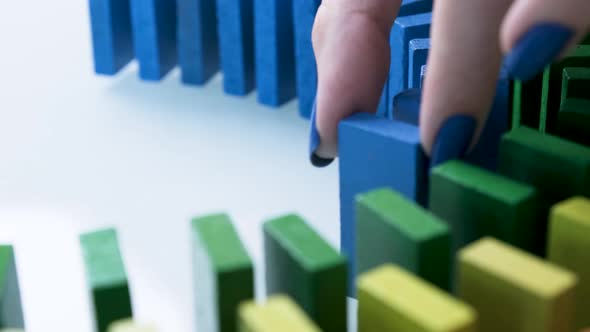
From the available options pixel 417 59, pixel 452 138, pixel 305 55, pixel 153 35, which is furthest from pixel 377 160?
pixel 153 35

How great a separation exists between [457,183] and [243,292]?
138mm

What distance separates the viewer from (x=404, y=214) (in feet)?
1.35

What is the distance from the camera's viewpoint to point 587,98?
60 centimetres

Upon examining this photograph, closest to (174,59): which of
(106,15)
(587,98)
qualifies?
(106,15)

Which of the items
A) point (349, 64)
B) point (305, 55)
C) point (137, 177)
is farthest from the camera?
point (305, 55)

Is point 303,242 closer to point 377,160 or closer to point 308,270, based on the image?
point 308,270

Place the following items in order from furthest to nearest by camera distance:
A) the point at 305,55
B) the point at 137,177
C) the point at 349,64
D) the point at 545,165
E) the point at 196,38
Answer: the point at 196,38 < the point at 305,55 < the point at 137,177 < the point at 349,64 < the point at 545,165

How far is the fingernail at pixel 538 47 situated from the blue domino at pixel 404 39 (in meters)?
0.46

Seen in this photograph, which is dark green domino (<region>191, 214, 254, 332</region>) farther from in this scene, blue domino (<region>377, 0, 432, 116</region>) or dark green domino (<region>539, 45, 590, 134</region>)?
blue domino (<region>377, 0, 432, 116</region>)

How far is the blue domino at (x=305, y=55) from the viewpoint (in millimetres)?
1093

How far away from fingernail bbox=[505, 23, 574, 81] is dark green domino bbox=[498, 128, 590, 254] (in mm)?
57

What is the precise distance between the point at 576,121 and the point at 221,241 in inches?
10.9

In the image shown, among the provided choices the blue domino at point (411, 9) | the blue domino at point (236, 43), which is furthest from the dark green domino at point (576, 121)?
the blue domino at point (236, 43)

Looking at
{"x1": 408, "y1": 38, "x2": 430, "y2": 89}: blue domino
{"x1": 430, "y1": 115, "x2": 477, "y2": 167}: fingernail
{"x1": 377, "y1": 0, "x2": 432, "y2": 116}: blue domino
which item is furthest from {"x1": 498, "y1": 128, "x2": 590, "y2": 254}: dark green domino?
{"x1": 377, "y1": 0, "x2": 432, "y2": 116}: blue domino
